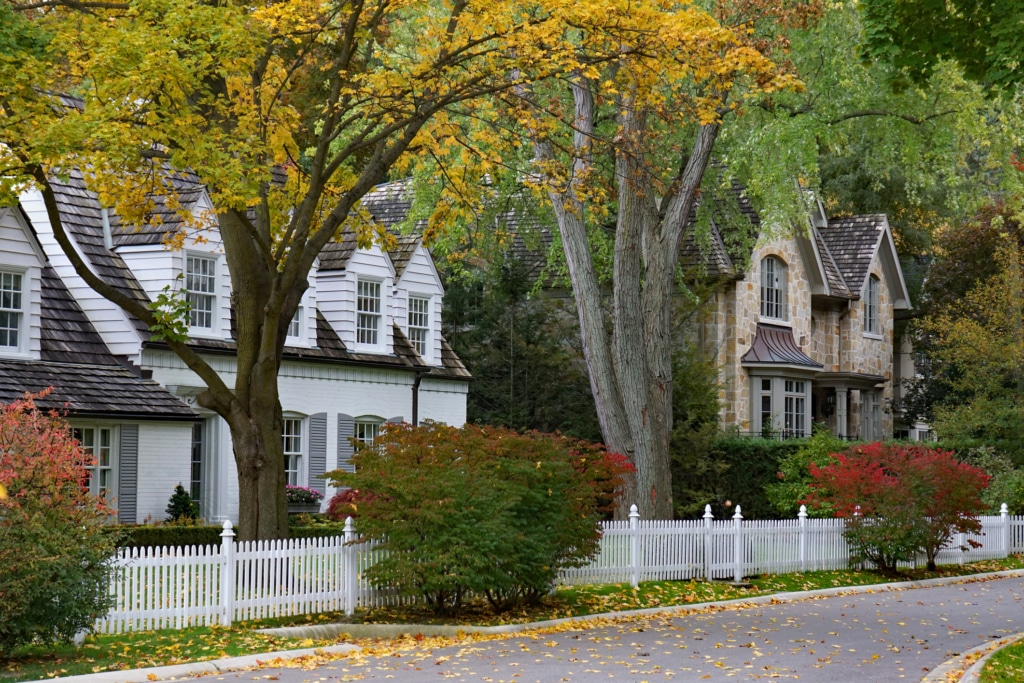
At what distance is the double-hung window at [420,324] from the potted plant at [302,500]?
18.3 ft

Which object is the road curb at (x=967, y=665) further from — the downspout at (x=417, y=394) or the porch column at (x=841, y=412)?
the porch column at (x=841, y=412)

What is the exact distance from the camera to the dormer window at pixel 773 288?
130 feet

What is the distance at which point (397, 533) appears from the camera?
17016 millimetres

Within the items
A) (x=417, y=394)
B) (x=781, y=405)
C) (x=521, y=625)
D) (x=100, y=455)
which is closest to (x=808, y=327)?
(x=781, y=405)

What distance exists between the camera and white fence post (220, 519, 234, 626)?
52.0 ft

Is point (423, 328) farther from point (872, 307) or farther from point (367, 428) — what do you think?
point (872, 307)

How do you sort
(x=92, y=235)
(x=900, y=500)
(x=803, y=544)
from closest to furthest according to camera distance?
(x=803, y=544), (x=900, y=500), (x=92, y=235)

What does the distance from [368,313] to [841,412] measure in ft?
60.0

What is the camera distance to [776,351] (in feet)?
128

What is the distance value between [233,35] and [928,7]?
7.90 meters

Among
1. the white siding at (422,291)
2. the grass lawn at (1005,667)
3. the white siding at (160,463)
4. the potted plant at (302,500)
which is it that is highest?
the white siding at (422,291)

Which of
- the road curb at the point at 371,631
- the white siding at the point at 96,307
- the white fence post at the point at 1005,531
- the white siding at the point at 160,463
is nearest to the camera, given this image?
the road curb at the point at 371,631

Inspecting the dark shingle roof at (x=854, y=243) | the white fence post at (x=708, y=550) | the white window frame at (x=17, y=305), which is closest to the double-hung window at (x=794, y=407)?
the dark shingle roof at (x=854, y=243)

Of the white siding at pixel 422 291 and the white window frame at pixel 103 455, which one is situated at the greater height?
the white siding at pixel 422 291
